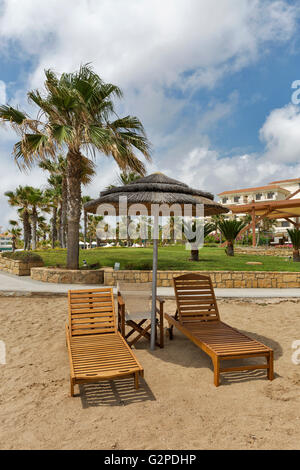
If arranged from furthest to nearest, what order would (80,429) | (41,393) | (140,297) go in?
(140,297) → (41,393) → (80,429)

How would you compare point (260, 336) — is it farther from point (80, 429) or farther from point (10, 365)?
point (10, 365)

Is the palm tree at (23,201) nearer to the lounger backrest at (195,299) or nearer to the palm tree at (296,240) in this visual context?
the palm tree at (296,240)

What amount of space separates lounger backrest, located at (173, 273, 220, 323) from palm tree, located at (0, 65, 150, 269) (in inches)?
246

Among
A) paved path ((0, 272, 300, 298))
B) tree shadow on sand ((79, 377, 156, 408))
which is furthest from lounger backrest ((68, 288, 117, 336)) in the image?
paved path ((0, 272, 300, 298))

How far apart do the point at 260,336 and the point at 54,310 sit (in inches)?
191

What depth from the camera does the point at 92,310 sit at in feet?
16.7

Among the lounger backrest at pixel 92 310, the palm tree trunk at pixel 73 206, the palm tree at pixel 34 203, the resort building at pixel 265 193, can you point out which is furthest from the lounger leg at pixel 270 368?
the resort building at pixel 265 193

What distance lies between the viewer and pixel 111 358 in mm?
3904

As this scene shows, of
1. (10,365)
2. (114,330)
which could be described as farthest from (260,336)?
(10,365)

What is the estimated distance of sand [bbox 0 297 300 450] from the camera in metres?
2.79

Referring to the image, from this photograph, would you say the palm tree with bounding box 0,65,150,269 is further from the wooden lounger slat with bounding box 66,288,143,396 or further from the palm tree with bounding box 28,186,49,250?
the palm tree with bounding box 28,186,49,250

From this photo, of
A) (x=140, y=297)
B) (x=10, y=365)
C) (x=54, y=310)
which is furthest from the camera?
(x=54, y=310)

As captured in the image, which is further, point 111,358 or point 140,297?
point 140,297

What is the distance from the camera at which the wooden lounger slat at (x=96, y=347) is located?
347 cm
